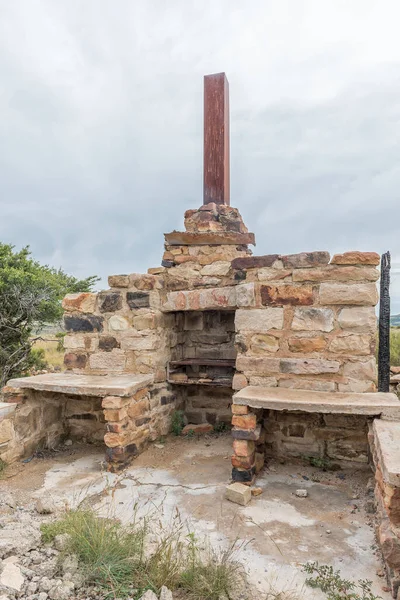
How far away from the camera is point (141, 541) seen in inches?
90.4

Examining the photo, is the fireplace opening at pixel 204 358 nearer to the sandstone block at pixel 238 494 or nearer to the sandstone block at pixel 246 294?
the sandstone block at pixel 246 294

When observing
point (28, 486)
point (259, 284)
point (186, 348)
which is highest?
point (259, 284)

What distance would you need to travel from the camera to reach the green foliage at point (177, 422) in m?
5.03

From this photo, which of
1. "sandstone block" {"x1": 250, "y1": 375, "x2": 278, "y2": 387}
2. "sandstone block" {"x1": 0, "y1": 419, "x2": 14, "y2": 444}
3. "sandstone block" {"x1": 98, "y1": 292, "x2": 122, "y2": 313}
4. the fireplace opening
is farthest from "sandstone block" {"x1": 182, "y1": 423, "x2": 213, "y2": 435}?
"sandstone block" {"x1": 0, "y1": 419, "x2": 14, "y2": 444}

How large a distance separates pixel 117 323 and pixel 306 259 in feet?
7.63

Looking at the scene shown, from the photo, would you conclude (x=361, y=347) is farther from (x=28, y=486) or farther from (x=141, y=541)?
(x=28, y=486)

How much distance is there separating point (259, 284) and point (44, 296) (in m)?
6.58

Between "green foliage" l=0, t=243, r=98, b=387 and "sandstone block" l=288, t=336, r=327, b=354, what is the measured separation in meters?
6.75

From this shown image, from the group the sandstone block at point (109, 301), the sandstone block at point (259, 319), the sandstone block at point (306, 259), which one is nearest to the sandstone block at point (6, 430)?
the sandstone block at point (109, 301)

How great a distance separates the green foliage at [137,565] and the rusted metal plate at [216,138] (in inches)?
182

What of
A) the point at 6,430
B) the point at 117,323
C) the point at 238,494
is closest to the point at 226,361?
the point at 117,323

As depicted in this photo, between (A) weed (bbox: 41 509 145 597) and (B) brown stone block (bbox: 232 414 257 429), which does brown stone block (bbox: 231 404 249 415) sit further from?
(A) weed (bbox: 41 509 145 597)

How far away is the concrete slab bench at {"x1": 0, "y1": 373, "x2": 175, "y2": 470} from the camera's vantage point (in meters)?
3.92

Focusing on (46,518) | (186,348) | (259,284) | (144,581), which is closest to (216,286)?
(259,284)
